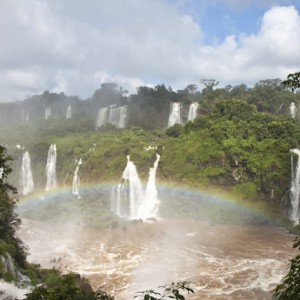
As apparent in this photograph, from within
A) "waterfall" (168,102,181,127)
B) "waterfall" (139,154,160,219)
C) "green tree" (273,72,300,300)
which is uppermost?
"waterfall" (168,102,181,127)

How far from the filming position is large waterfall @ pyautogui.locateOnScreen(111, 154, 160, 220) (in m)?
39.8

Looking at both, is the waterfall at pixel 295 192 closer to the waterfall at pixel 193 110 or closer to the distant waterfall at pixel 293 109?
the distant waterfall at pixel 293 109

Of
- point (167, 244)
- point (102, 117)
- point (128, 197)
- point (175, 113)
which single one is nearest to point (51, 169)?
point (128, 197)

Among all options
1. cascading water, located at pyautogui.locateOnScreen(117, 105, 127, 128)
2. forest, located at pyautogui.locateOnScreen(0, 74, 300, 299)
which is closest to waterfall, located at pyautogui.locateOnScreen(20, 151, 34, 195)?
forest, located at pyautogui.locateOnScreen(0, 74, 300, 299)

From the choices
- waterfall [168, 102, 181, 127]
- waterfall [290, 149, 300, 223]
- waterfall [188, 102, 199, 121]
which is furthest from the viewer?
waterfall [168, 102, 181, 127]

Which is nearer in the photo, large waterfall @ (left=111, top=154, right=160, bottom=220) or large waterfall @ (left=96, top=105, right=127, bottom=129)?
large waterfall @ (left=111, top=154, right=160, bottom=220)

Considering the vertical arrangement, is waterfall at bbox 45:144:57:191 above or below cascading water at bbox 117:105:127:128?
below

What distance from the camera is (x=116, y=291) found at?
2056 centimetres

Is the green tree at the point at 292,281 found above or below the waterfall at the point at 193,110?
below

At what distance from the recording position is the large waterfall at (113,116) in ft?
220

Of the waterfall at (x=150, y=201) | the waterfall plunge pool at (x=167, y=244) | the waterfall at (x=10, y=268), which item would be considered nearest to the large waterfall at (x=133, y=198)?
the waterfall at (x=150, y=201)

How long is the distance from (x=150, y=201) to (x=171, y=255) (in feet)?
46.6

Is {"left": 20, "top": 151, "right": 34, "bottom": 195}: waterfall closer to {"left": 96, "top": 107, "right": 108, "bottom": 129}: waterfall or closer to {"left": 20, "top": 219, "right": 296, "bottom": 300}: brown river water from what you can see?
{"left": 20, "top": 219, "right": 296, "bottom": 300}: brown river water

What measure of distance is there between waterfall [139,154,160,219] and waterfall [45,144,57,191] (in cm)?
1433
